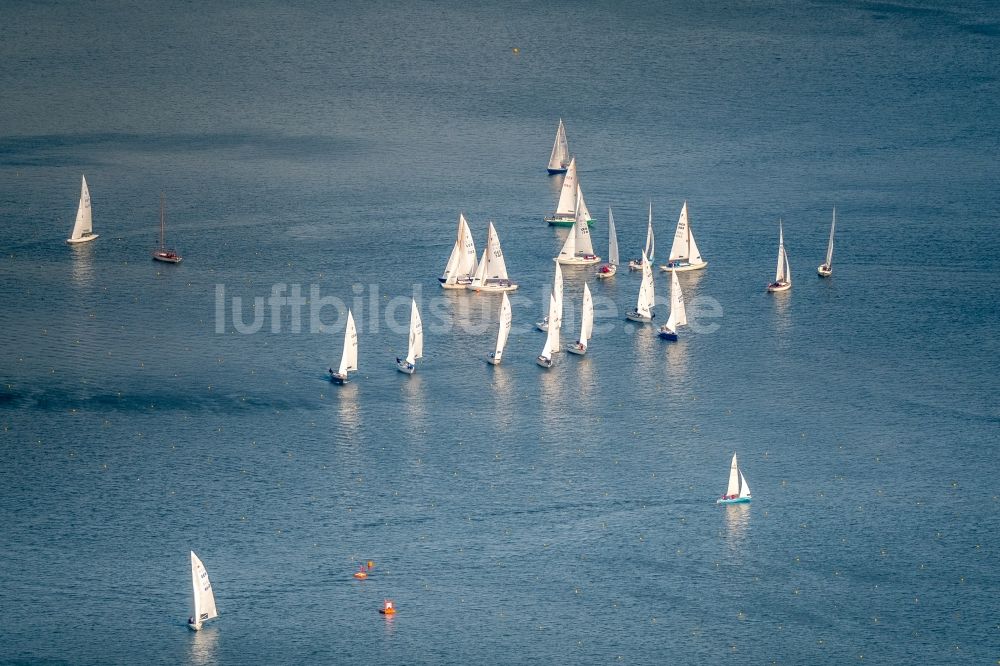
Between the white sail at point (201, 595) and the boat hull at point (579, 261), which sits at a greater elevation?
the boat hull at point (579, 261)

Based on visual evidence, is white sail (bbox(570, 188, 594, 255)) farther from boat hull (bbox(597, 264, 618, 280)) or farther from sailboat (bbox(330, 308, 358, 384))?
sailboat (bbox(330, 308, 358, 384))

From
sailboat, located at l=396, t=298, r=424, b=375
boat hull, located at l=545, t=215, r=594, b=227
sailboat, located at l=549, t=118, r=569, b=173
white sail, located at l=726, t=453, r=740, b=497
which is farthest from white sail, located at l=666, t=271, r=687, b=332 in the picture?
sailboat, located at l=549, t=118, r=569, b=173

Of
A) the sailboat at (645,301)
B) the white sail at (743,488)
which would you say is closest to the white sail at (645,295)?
the sailboat at (645,301)

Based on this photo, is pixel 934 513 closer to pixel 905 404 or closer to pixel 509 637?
pixel 905 404

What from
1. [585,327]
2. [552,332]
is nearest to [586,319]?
[585,327]

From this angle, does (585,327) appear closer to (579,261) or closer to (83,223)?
(579,261)

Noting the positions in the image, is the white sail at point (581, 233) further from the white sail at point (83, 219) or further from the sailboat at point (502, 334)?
the white sail at point (83, 219)

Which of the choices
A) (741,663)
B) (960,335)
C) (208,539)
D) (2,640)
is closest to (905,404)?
(960,335)
